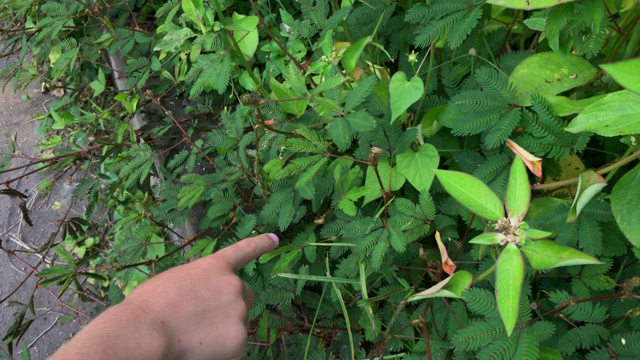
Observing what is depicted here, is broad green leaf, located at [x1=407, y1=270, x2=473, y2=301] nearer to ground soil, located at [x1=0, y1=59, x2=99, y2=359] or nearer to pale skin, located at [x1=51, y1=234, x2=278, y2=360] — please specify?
pale skin, located at [x1=51, y1=234, x2=278, y2=360]

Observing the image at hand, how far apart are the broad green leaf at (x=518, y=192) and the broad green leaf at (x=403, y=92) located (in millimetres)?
381

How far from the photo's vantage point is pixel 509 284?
104 cm

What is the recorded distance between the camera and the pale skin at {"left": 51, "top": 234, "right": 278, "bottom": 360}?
3.71 ft

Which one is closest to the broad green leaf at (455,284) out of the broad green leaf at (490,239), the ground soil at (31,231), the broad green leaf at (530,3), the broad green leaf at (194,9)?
the broad green leaf at (490,239)

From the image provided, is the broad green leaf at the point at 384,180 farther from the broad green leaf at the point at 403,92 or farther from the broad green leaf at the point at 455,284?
the broad green leaf at the point at 455,284

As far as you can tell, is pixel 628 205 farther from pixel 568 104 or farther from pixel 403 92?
pixel 403 92

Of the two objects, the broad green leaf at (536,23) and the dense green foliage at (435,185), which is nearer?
the dense green foliage at (435,185)

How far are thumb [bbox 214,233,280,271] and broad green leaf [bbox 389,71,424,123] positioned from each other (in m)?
0.54

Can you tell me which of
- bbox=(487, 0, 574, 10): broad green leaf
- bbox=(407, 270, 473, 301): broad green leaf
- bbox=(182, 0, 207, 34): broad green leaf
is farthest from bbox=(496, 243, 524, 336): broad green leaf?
bbox=(182, 0, 207, 34): broad green leaf

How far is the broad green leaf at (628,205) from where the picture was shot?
1274mm

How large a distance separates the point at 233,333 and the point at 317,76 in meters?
1.10

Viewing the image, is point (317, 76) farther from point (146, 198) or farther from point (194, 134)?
point (146, 198)

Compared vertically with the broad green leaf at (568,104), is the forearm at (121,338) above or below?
below

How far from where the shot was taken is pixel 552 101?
1468mm
